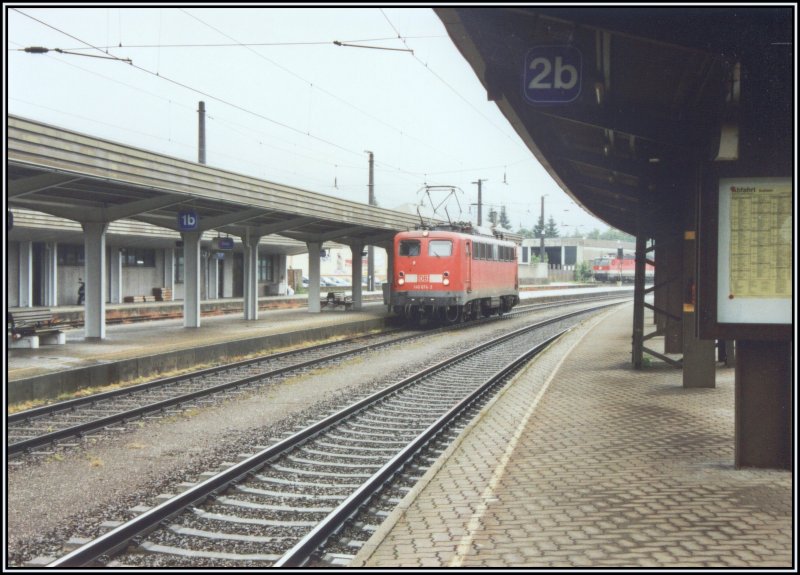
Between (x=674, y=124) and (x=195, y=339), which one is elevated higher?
(x=674, y=124)

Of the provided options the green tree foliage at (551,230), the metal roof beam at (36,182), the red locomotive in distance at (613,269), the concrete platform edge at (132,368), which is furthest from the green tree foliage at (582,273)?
the metal roof beam at (36,182)

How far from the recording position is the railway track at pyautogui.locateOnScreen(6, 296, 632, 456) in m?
9.60

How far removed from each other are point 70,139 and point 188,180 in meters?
3.94

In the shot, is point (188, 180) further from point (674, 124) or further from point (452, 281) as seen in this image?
point (674, 124)

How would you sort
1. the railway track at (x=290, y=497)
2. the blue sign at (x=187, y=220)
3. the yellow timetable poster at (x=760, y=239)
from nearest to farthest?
1. the railway track at (x=290, y=497)
2. the yellow timetable poster at (x=760, y=239)
3. the blue sign at (x=187, y=220)

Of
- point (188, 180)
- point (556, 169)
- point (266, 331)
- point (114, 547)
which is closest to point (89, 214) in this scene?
point (188, 180)

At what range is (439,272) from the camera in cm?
2545

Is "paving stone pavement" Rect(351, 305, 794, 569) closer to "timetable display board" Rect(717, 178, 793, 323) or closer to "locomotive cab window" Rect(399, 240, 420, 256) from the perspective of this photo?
"timetable display board" Rect(717, 178, 793, 323)

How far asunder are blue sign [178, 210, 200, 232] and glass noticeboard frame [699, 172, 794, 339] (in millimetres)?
16063

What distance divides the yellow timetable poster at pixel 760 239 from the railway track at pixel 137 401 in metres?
7.40

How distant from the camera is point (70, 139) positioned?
44.4 feet

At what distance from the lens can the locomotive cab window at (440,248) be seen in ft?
83.5

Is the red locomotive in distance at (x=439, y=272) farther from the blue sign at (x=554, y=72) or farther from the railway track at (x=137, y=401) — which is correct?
the blue sign at (x=554, y=72)

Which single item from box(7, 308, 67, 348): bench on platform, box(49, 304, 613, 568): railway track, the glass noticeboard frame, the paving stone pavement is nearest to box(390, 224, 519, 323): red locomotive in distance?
box(7, 308, 67, 348): bench on platform
